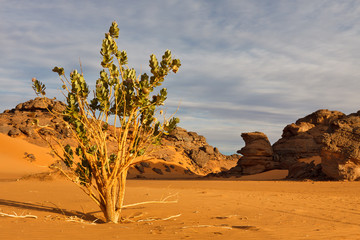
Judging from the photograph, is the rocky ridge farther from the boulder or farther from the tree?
the tree

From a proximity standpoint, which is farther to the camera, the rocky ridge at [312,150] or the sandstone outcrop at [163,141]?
the sandstone outcrop at [163,141]

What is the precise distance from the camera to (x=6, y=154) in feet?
100

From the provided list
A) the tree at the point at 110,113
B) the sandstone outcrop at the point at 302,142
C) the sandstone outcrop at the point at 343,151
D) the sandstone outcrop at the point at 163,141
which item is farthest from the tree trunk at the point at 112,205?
the sandstone outcrop at the point at 163,141

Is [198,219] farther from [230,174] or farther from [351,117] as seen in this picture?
[230,174]

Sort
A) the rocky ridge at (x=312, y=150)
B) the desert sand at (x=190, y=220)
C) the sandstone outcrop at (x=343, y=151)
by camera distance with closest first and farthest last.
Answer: the desert sand at (x=190, y=220), the sandstone outcrop at (x=343, y=151), the rocky ridge at (x=312, y=150)

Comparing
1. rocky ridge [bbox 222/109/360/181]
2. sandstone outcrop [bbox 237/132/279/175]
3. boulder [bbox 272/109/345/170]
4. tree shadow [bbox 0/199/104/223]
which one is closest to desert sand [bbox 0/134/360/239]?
tree shadow [bbox 0/199/104/223]

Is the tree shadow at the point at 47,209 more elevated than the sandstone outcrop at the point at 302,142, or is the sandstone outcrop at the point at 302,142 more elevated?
the sandstone outcrop at the point at 302,142

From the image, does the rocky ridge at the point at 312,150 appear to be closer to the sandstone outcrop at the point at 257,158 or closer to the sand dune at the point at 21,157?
the sandstone outcrop at the point at 257,158

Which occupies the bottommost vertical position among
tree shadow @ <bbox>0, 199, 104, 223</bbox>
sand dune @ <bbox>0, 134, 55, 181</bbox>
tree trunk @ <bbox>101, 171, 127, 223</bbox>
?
tree shadow @ <bbox>0, 199, 104, 223</bbox>

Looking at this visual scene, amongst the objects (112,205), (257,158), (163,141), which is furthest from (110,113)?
(163,141)

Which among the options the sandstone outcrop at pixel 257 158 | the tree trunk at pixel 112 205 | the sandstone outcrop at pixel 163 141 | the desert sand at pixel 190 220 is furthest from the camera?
the sandstone outcrop at pixel 163 141

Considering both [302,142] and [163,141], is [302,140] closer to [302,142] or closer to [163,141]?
[302,142]

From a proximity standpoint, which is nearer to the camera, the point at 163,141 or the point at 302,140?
the point at 302,140

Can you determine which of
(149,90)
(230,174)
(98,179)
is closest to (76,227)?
(98,179)
